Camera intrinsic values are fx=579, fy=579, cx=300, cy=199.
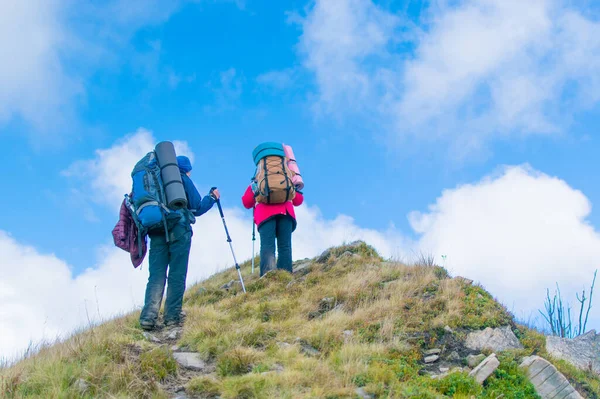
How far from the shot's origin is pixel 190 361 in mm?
7613

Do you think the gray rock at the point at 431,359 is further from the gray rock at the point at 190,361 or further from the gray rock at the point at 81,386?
the gray rock at the point at 81,386

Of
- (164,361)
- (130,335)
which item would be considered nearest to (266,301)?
(130,335)

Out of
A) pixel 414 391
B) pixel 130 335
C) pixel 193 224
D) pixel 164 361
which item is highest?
pixel 193 224

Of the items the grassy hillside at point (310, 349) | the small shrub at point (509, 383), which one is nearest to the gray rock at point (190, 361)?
the grassy hillside at point (310, 349)

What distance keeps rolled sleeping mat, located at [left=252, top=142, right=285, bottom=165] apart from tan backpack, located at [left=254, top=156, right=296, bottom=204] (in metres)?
0.08

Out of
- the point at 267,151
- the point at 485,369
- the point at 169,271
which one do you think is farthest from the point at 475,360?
the point at 267,151

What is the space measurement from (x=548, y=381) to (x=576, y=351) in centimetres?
226

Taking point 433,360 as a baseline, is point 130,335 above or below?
above

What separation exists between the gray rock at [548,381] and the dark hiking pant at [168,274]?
17.2 feet

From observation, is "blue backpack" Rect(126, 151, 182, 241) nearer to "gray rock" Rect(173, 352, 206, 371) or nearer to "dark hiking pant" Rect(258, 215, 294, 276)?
"gray rock" Rect(173, 352, 206, 371)

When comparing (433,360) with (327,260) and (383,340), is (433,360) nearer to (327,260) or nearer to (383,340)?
(383,340)

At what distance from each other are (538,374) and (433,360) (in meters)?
1.29

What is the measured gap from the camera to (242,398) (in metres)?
6.28

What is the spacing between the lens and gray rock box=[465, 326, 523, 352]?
810cm
